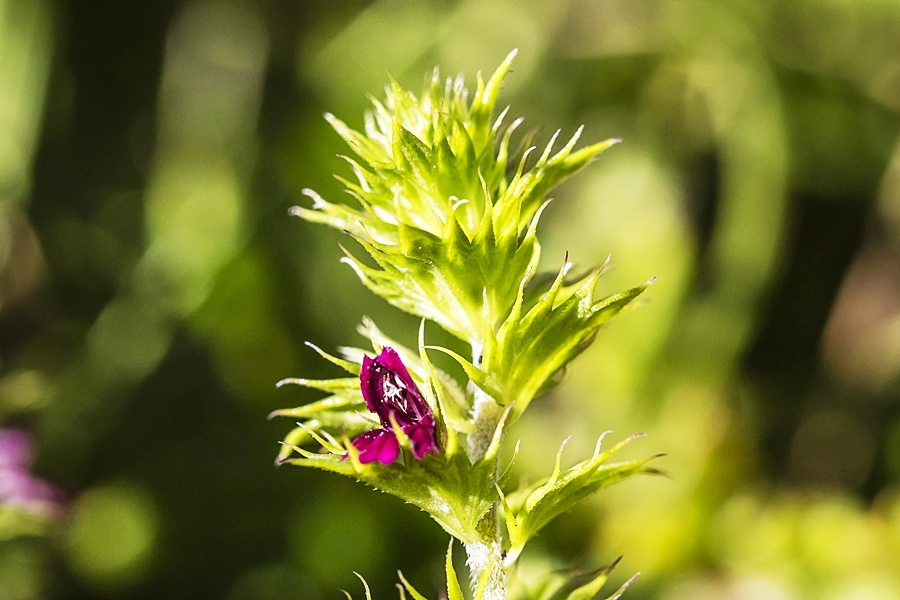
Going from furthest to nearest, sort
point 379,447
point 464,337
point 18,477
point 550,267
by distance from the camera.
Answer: point 550,267
point 18,477
point 464,337
point 379,447

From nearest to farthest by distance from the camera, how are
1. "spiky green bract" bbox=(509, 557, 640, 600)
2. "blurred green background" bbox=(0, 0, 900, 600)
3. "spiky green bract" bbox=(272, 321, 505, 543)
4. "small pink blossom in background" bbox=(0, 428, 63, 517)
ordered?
"spiky green bract" bbox=(272, 321, 505, 543)
"spiky green bract" bbox=(509, 557, 640, 600)
"small pink blossom in background" bbox=(0, 428, 63, 517)
"blurred green background" bbox=(0, 0, 900, 600)

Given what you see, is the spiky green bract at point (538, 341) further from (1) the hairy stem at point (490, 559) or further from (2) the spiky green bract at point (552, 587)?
(2) the spiky green bract at point (552, 587)

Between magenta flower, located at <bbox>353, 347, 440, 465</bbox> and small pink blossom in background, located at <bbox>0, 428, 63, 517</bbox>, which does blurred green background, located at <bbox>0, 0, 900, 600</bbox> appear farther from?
magenta flower, located at <bbox>353, 347, 440, 465</bbox>

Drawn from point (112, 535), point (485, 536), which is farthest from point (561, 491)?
point (112, 535)

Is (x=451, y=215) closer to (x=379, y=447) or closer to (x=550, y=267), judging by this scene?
(x=379, y=447)

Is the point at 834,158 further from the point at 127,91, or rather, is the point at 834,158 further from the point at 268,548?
the point at 127,91

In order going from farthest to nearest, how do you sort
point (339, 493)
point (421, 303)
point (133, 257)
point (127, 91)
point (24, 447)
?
point (127, 91) < point (133, 257) < point (339, 493) < point (24, 447) < point (421, 303)

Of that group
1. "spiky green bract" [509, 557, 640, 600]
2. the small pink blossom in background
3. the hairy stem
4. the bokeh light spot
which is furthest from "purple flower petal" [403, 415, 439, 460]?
the bokeh light spot

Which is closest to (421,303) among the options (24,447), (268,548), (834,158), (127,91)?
(24,447)
